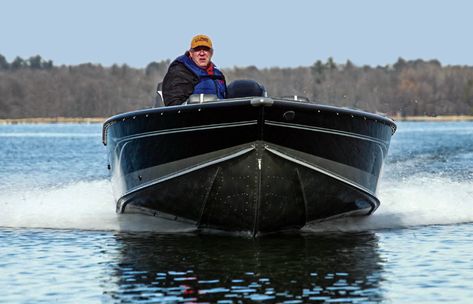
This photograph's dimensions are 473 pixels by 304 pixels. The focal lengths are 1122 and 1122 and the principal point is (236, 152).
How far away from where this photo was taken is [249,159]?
12.4 m

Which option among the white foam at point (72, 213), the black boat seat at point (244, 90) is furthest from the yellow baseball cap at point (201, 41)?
the white foam at point (72, 213)

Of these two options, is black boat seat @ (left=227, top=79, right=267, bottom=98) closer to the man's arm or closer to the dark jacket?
the dark jacket

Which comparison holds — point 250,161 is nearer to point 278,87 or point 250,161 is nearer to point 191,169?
point 191,169

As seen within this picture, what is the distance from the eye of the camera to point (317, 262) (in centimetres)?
1191

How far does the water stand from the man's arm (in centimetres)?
174

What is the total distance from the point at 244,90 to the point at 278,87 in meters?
153

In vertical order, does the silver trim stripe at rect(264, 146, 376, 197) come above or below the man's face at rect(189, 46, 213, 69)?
below

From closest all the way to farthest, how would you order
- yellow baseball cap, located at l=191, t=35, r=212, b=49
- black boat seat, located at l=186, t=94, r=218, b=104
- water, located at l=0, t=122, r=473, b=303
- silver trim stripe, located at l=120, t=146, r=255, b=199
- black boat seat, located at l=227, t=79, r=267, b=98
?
water, located at l=0, t=122, r=473, b=303 → silver trim stripe, located at l=120, t=146, r=255, b=199 → black boat seat, located at l=186, t=94, r=218, b=104 → black boat seat, located at l=227, t=79, r=267, b=98 → yellow baseball cap, located at l=191, t=35, r=212, b=49

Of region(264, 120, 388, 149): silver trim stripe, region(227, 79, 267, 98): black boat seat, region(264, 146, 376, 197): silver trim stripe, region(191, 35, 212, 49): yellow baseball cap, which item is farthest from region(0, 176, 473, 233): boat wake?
region(191, 35, 212, 49): yellow baseball cap

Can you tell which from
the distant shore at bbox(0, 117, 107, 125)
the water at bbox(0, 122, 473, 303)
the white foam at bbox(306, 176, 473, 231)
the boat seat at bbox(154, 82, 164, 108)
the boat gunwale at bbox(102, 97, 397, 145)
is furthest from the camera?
the distant shore at bbox(0, 117, 107, 125)

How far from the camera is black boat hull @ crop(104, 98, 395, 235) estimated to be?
12.3 meters

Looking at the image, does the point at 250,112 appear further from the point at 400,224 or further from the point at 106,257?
the point at 400,224

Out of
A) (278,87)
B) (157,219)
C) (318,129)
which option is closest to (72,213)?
(157,219)

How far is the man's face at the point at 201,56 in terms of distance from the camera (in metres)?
13.6
